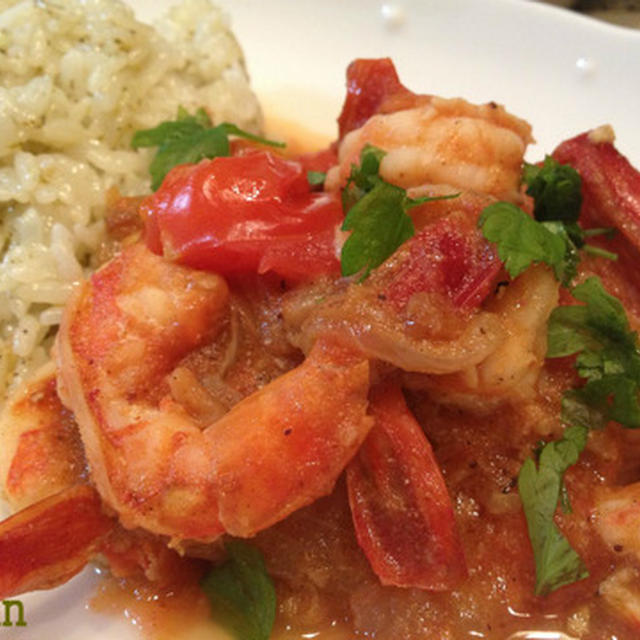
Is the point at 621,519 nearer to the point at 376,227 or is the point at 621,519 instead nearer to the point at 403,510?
the point at 403,510

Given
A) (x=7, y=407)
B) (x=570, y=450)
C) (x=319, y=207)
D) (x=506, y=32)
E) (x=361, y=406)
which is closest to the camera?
(x=361, y=406)

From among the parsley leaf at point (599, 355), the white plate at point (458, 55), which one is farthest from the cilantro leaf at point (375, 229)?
the white plate at point (458, 55)

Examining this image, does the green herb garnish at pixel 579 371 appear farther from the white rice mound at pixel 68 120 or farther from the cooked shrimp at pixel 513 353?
the white rice mound at pixel 68 120

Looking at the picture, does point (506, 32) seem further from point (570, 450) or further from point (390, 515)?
point (390, 515)

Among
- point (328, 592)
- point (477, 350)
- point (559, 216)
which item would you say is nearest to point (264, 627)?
point (328, 592)

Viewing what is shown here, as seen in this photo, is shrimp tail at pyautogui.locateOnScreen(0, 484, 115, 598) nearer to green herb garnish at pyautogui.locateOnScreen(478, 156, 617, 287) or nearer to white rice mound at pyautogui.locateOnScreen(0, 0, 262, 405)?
white rice mound at pyautogui.locateOnScreen(0, 0, 262, 405)

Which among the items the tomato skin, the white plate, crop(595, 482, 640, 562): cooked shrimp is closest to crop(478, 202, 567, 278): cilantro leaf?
the tomato skin
